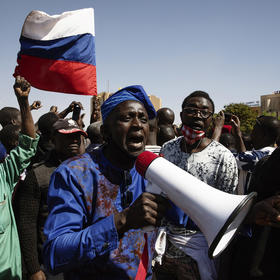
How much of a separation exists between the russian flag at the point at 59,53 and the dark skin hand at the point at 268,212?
14.0ft

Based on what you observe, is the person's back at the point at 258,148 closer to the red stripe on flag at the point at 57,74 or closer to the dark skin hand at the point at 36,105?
the red stripe on flag at the point at 57,74

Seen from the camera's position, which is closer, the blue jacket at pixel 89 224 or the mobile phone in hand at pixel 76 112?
the blue jacket at pixel 89 224

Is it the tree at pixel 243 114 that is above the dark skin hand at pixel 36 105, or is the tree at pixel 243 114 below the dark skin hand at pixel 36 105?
below

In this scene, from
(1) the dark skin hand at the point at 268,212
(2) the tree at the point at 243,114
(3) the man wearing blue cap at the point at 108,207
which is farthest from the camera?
(2) the tree at the point at 243,114

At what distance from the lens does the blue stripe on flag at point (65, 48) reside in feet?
16.9

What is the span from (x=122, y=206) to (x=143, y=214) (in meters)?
0.38

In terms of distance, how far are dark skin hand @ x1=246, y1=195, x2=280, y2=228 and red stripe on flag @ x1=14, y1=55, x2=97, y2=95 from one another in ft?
14.0

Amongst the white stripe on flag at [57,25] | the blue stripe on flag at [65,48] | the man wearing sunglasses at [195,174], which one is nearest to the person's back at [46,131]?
the blue stripe on flag at [65,48]

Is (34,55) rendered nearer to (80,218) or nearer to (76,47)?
(76,47)

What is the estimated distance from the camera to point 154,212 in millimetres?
1091

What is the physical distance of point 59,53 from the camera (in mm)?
5312

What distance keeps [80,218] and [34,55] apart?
474 centimetres

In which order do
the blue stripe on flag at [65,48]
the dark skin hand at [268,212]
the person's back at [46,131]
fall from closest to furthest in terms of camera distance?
the dark skin hand at [268,212], the person's back at [46,131], the blue stripe on flag at [65,48]

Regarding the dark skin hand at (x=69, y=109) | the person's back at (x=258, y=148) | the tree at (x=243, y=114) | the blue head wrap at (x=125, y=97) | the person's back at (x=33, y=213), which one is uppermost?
the blue head wrap at (x=125, y=97)
